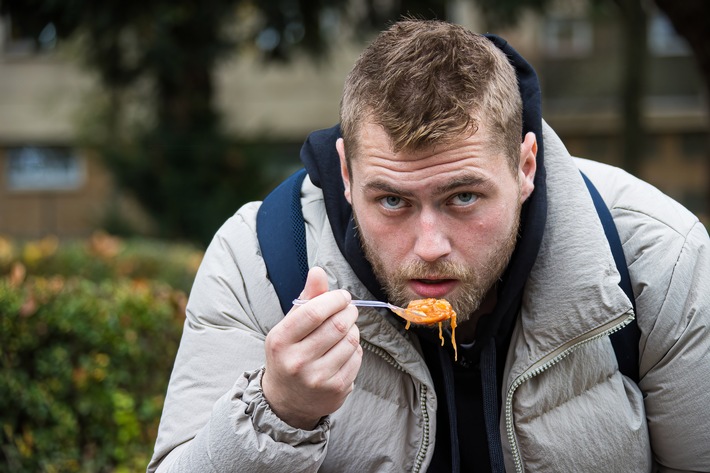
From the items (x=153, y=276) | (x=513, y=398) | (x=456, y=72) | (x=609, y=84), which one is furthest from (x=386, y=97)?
(x=609, y=84)

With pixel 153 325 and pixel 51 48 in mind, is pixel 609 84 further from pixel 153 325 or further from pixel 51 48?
pixel 153 325

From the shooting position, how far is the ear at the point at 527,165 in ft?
8.32

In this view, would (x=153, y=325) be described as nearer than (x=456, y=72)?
No

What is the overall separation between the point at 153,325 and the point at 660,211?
8.09 ft

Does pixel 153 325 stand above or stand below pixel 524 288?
below

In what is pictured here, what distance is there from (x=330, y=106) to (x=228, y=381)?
1862 centimetres

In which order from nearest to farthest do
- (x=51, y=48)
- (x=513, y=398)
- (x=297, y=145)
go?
(x=513, y=398) < (x=51, y=48) < (x=297, y=145)

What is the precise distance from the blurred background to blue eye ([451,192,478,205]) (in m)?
0.96

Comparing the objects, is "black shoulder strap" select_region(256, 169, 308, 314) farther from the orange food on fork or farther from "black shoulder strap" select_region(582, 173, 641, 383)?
"black shoulder strap" select_region(582, 173, 641, 383)

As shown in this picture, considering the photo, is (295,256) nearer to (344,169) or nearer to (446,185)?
(344,169)

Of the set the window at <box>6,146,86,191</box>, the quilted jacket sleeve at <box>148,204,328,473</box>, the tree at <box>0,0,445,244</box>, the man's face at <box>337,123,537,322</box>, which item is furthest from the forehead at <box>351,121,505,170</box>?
the window at <box>6,146,86,191</box>

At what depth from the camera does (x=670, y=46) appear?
20.3m

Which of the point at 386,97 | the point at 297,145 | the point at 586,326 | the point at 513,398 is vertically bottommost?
the point at 297,145

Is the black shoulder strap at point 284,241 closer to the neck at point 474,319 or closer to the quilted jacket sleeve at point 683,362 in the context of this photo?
the neck at point 474,319
